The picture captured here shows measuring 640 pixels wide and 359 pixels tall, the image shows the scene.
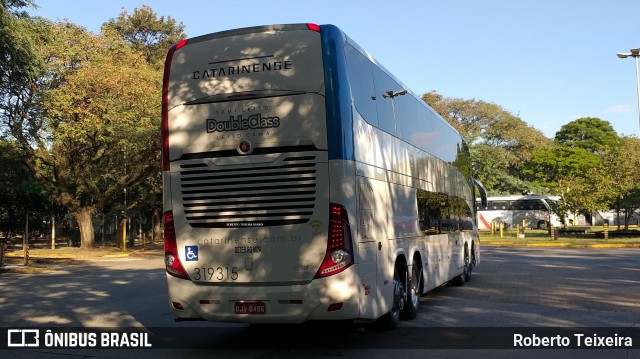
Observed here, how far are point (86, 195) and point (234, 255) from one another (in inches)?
1178

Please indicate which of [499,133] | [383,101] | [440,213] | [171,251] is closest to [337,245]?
[171,251]

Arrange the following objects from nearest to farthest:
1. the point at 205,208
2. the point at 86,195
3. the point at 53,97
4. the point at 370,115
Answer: the point at 205,208
the point at 370,115
the point at 53,97
the point at 86,195

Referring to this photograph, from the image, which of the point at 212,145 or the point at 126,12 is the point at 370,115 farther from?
the point at 126,12

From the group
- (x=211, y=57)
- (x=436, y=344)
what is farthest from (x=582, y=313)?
(x=211, y=57)

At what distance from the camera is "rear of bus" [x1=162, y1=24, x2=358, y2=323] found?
713cm

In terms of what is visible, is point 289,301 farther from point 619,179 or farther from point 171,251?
point 619,179

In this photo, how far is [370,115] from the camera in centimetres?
849

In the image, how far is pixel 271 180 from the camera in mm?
7320

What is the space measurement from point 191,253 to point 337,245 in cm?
187

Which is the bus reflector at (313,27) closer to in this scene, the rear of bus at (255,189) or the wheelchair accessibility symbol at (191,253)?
the rear of bus at (255,189)

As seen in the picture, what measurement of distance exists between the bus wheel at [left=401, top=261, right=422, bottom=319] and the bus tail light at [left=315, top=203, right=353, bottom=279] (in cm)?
300

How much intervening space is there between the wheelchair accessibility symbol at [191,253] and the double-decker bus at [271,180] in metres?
0.01

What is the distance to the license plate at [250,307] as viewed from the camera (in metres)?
7.13

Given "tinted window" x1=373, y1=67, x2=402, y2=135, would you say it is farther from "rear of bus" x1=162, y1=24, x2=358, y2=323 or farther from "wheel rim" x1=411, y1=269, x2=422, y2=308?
"wheel rim" x1=411, y1=269, x2=422, y2=308
